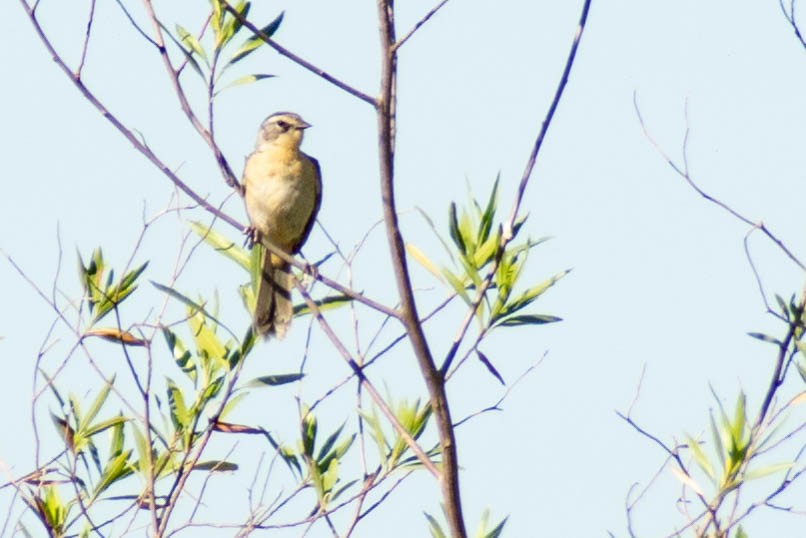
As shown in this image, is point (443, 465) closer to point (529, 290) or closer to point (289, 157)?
point (529, 290)

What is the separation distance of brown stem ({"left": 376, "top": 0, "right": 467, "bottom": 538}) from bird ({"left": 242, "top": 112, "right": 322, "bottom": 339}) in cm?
374

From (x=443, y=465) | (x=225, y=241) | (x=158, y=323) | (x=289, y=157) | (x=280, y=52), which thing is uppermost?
(x=289, y=157)

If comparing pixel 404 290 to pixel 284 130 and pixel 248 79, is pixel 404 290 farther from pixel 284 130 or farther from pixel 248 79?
pixel 284 130

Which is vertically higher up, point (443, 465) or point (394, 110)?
point (394, 110)

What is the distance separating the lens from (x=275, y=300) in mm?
5887

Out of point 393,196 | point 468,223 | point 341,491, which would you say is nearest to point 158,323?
point 341,491

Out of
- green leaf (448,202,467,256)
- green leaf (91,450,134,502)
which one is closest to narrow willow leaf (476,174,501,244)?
green leaf (448,202,467,256)

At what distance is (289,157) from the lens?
671 cm

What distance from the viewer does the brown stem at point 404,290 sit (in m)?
2.43

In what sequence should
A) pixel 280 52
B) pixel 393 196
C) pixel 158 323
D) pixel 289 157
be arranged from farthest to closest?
1. pixel 289 157
2. pixel 158 323
3. pixel 280 52
4. pixel 393 196

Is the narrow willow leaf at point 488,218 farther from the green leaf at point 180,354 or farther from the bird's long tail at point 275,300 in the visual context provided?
the bird's long tail at point 275,300

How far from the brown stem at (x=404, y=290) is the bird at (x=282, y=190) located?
3.74m

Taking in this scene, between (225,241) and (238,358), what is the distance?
1.23ft

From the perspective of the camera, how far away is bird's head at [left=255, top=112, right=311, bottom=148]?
680 cm
